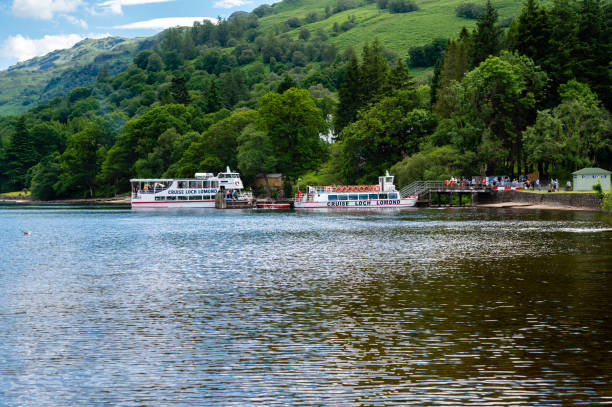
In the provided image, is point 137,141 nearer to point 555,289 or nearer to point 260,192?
point 260,192

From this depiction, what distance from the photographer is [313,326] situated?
2433 centimetres

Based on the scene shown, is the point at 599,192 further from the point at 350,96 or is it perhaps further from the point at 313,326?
the point at 350,96

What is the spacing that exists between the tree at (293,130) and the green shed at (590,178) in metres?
64.0

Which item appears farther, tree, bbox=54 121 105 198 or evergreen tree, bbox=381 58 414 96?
tree, bbox=54 121 105 198

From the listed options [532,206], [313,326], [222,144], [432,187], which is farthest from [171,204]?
[313,326]

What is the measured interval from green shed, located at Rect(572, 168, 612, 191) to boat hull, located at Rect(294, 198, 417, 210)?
96.3 feet

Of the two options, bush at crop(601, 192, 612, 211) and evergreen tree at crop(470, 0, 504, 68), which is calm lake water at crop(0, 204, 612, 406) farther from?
evergreen tree at crop(470, 0, 504, 68)

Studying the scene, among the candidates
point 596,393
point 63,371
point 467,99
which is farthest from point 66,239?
point 467,99

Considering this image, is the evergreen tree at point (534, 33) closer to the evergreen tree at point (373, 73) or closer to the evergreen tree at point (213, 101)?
the evergreen tree at point (373, 73)

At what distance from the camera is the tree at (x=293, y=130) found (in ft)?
465

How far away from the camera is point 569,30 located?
346 feet

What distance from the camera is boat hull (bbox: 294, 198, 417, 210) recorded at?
4414 inches

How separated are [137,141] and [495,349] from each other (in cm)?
17226

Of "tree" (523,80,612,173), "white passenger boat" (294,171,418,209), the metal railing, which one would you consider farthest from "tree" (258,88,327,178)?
"tree" (523,80,612,173)
